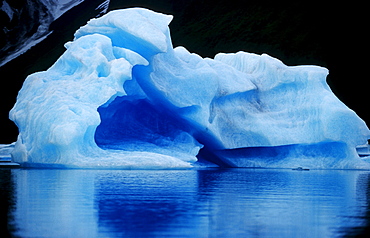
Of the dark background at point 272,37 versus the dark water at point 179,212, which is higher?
the dark background at point 272,37

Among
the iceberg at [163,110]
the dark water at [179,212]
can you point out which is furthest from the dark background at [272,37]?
the dark water at [179,212]

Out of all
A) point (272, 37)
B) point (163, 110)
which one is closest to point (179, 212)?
point (163, 110)

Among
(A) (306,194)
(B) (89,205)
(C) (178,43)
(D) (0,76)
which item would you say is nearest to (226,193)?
(A) (306,194)

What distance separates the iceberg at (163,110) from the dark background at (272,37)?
947 inches

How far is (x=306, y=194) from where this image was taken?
7.61 meters

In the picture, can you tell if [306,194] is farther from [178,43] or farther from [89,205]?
[178,43]

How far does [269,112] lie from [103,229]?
13517 mm

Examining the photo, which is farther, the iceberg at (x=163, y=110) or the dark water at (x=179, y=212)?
the iceberg at (x=163, y=110)

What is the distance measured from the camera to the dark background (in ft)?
146

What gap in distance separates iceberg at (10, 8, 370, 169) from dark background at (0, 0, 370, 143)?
24.0 metres

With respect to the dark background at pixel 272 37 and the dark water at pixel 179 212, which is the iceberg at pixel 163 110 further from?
the dark background at pixel 272 37

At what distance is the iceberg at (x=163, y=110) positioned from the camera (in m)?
13.5

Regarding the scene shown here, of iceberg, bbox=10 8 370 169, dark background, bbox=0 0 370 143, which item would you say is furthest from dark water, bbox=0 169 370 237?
dark background, bbox=0 0 370 143

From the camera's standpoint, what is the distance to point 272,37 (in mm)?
50156
